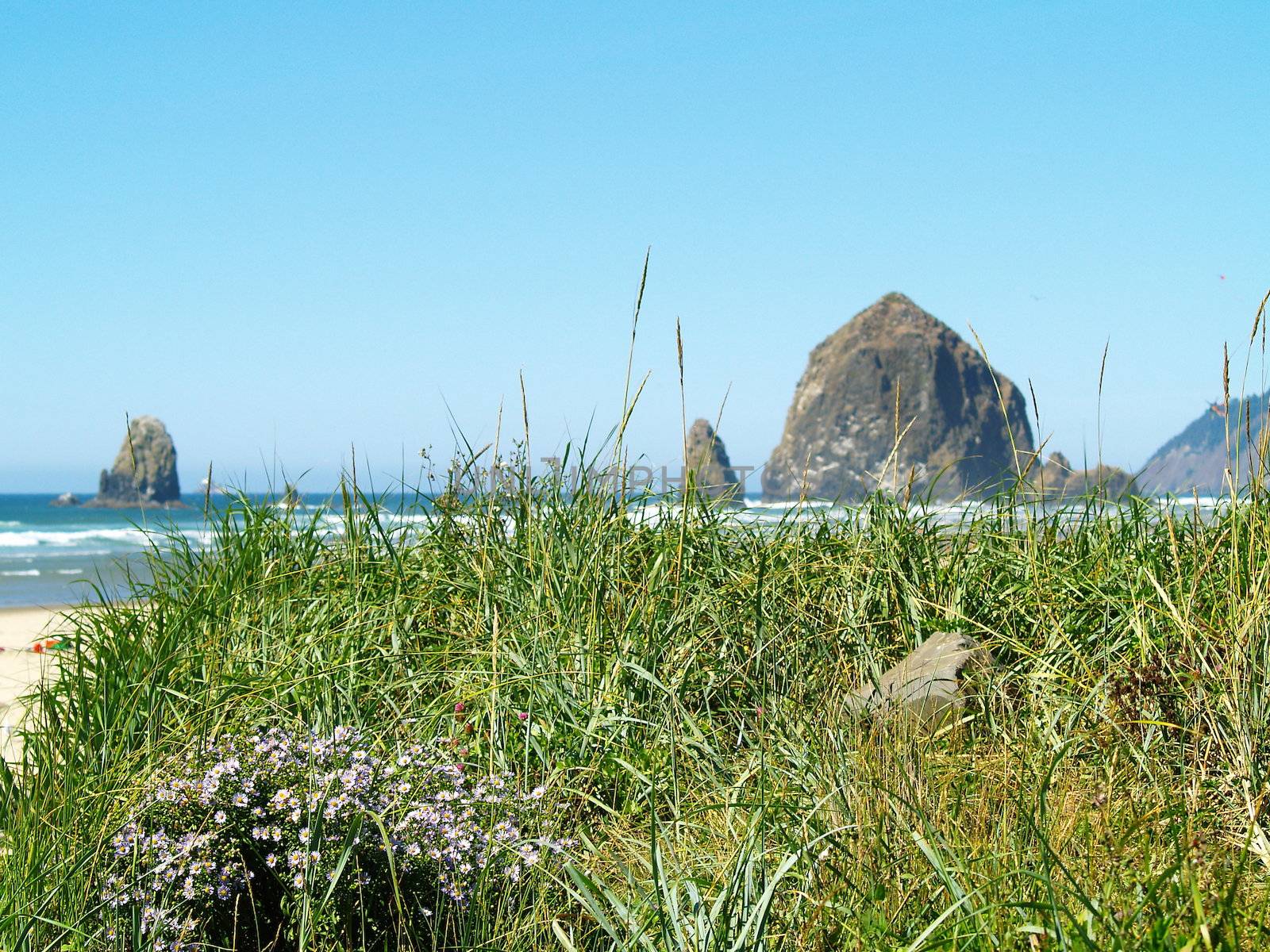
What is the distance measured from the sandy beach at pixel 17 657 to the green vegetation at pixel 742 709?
1.34 ft

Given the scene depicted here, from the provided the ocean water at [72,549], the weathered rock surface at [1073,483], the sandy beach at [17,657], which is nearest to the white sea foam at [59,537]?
the ocean water at [72,549]

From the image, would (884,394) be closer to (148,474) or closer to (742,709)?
(148,474)

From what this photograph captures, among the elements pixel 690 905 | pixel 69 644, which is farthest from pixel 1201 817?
pixel 69 644

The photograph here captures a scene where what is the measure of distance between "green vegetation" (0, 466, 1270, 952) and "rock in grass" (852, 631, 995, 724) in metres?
0.10

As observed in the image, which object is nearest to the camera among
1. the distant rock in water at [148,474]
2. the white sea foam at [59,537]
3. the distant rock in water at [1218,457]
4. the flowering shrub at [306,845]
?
the flowering shrub at [306,845]

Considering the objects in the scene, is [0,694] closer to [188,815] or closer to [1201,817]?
[188,815]

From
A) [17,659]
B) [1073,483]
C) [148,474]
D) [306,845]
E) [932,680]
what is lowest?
[17,659]

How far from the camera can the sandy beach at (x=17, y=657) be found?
4938 millimetres

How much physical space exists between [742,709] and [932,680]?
64cm

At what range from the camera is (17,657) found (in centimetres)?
949

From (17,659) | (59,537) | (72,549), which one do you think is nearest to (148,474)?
(59,537)

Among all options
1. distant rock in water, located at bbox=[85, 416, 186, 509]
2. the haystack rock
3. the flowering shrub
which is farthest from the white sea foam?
the haystack rock

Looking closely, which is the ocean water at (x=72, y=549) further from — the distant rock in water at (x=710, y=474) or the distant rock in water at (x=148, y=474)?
the distant rock in water at (x=148, y=474)

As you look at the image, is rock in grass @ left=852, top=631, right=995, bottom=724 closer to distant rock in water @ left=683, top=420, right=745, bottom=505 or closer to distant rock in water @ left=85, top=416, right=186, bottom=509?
distant rock in water @ left=683, top=420, right=745, bottom=505
